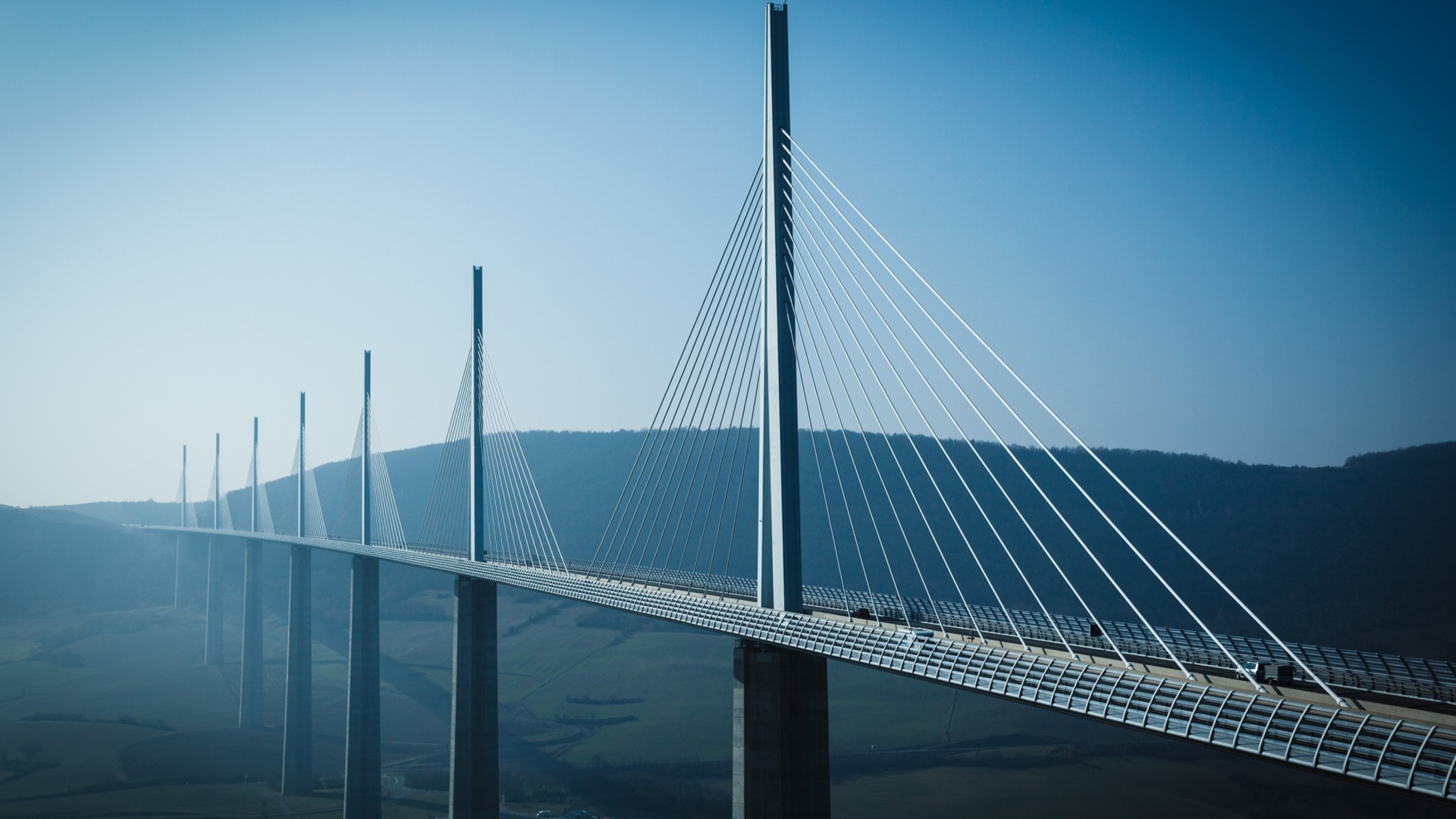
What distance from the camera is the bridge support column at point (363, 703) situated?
1617 inches

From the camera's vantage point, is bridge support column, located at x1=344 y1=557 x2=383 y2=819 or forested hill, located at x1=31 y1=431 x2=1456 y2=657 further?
forested hill, located at x1=31 y1=431 x2=1456 y2=657

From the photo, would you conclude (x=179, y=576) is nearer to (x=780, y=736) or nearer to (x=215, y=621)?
(x=215, y=621)

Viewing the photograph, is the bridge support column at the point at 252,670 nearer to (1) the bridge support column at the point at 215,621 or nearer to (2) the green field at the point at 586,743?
(2) the green field at the point at 586,743

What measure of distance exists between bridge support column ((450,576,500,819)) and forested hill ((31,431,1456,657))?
3716cm

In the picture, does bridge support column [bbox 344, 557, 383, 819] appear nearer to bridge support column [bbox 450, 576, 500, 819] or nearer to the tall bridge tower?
bridge support column [bbox 450, 576, 500, 819]

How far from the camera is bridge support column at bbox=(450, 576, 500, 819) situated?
3300 cm

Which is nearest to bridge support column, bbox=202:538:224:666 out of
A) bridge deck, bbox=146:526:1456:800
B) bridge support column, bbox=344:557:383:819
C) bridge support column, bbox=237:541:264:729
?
bridge support column, bbox=237:541:264:729

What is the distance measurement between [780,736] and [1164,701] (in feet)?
30.8

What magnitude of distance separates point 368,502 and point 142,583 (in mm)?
69841

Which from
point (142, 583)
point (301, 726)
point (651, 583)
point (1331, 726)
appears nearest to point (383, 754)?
point (301, 726)

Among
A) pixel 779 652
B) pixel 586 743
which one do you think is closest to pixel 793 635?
pixel 779 652

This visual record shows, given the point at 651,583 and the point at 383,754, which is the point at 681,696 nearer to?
the point at 383,754

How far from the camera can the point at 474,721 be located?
3356 centimetres

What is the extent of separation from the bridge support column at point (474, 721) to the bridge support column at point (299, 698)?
65.9 feet
